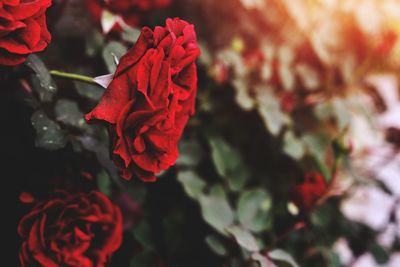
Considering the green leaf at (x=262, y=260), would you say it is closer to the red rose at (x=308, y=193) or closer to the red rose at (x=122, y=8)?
the red rose at (x=308, y=193)

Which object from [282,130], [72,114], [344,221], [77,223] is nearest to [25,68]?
[72,114]

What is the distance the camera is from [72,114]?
25.2 inches

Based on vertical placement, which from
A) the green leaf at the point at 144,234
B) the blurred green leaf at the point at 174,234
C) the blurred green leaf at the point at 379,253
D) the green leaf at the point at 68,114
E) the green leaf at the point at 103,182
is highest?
the green leaf at the point at 68,114

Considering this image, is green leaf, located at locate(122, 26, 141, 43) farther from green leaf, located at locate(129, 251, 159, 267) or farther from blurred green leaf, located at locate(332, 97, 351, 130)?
blurred green leaf, located at locate(332, 97, 351, 130)

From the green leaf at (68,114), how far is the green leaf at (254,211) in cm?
31

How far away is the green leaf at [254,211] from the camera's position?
0.76 metres

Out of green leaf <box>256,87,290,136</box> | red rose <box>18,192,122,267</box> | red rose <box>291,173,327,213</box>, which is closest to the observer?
red rose <box>18,192,122,267</box>

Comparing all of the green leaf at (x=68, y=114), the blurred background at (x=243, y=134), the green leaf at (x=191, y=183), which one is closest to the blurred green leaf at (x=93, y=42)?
the blurred background at (x=243, y=134)

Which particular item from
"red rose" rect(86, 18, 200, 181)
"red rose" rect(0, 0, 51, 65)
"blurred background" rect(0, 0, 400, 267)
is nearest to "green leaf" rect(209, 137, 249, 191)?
"blurred background" rect(0, 0, 400, 267)

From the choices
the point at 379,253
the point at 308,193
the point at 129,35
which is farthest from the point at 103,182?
the point at 379,253

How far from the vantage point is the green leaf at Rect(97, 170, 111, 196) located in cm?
72

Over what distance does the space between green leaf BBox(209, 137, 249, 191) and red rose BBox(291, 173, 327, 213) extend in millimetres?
108

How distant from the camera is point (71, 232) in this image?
0.61 m

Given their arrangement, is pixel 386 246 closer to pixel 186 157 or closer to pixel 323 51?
pixel 323 51
